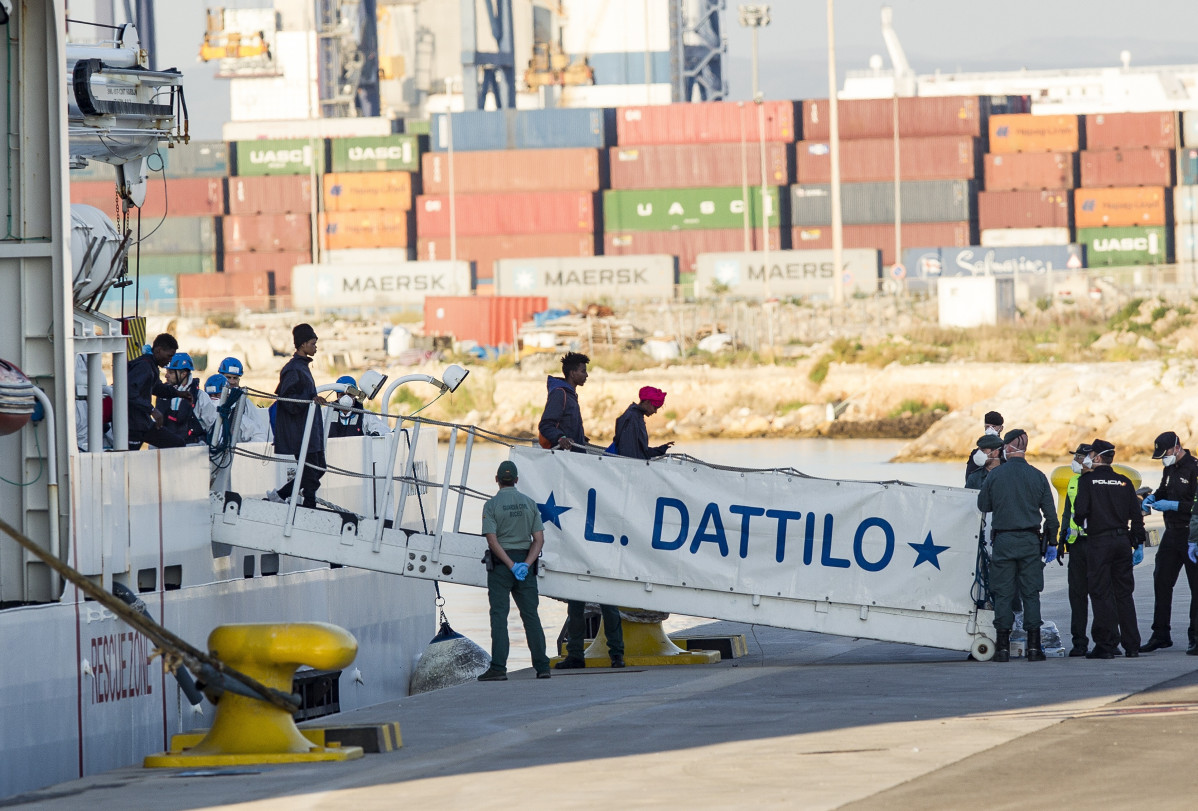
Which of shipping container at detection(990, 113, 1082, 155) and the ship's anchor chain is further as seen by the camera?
shipping container at detection(990, 113, 1082, 155)

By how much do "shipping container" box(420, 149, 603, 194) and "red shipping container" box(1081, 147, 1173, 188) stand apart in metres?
25.8

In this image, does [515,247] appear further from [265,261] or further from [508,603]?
[508,603]

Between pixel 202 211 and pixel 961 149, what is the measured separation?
137ft

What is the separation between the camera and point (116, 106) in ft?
44.0

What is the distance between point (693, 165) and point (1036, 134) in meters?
18.3

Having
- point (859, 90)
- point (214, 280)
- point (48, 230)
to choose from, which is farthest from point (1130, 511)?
point (859, 90)

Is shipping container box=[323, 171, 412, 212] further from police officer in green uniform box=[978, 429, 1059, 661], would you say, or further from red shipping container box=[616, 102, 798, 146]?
police officer in green uniform box=[978, 429, 1059, 661]

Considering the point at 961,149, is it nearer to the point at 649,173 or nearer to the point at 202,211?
the point at 649,173

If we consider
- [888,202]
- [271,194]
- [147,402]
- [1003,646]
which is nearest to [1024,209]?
[888,202]

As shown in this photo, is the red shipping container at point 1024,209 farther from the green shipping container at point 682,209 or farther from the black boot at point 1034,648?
the black boot at point 1034,648

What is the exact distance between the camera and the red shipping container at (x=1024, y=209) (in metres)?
86.8

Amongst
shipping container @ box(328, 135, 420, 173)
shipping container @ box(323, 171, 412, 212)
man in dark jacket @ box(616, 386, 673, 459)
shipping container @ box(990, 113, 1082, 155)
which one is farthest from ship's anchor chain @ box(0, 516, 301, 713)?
shipping container @ box(328, 135, 420, 173)

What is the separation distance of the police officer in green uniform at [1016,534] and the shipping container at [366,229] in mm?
82848

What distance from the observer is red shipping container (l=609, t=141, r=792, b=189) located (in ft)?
290
